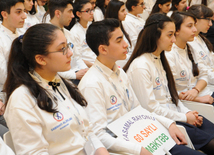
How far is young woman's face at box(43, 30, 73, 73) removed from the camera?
1273 mm

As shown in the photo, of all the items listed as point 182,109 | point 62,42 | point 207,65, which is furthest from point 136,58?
point 207,65

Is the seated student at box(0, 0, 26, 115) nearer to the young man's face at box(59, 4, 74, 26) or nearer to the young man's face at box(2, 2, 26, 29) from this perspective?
the young man's face at box(2, 2, 26, 29)

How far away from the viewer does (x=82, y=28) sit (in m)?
3.31

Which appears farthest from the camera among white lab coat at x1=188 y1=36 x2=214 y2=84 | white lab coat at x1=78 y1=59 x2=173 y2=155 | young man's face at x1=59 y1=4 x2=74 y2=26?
young man's face at x1=59 y1=4 x2=74 y2=26

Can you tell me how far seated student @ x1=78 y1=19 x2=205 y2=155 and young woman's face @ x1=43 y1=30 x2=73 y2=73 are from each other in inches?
11.3

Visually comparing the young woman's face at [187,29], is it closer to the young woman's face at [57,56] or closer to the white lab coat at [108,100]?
the white lab coat at [108,100]

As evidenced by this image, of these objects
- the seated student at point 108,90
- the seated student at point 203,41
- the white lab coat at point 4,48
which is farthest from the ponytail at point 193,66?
the white lab coat at point 4,48

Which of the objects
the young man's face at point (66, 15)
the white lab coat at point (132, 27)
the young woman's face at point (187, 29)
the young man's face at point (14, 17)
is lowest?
the white lab coat at point (132, 27)

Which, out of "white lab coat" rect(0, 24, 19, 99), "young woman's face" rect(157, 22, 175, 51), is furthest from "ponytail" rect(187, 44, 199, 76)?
"white lab coat" rect(0, 24, 19, 99)

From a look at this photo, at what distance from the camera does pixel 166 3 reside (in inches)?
165

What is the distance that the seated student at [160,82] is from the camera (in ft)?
A: 6.05

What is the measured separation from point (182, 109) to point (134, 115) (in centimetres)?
65

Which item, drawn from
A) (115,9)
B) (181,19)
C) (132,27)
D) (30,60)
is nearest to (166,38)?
(181,19)

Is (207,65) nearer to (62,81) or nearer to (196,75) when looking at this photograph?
(196,75)
